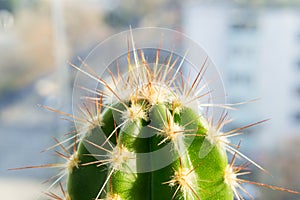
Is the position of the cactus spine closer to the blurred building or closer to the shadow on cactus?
the shadow on cactus

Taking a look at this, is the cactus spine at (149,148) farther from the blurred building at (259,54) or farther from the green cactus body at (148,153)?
the blurred building at (259,54)

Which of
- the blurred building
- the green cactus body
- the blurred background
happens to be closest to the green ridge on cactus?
the green cactus body

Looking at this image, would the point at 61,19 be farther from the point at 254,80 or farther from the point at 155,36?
the point at 155,36

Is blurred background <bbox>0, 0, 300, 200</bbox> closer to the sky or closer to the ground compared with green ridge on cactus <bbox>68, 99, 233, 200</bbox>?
closer to the sky

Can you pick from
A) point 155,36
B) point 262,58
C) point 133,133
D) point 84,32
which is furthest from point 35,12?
point 133,133

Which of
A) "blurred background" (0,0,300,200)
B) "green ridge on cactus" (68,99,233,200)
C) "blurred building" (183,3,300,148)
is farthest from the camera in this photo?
"blurred building" (183,3,300,148)

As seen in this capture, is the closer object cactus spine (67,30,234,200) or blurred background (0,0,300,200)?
cactus spine (67,30,234,200)

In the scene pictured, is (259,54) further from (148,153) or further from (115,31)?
(148,153)
